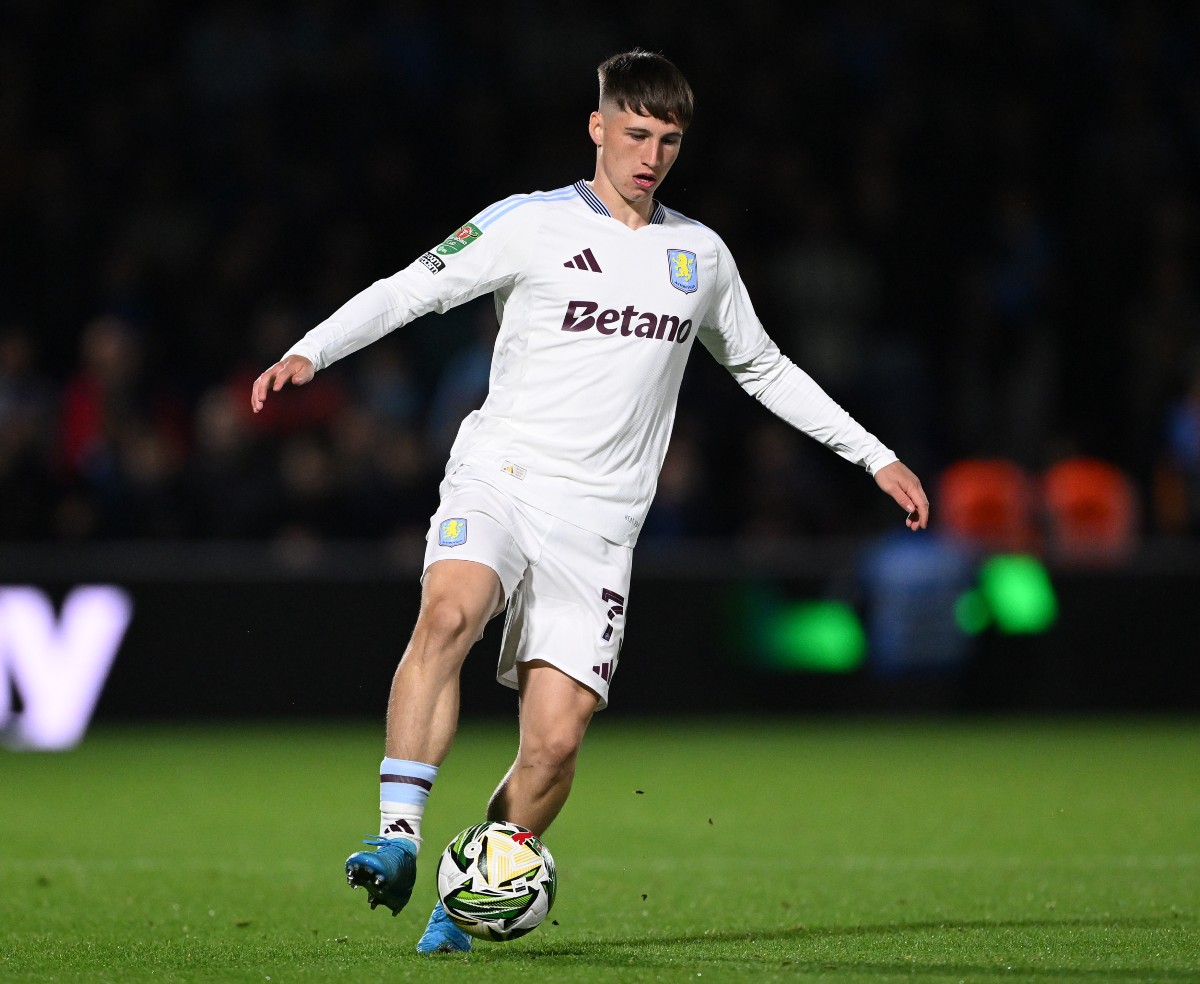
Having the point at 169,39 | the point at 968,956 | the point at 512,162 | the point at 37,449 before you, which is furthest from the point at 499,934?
the point at 169,39

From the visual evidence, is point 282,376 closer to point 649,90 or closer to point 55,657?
point 649,90

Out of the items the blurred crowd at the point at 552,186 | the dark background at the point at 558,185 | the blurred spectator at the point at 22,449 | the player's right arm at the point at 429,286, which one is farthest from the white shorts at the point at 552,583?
the blurred spectator at the point at 22,449

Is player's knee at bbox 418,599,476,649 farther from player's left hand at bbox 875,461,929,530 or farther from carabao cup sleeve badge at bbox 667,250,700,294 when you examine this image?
player's left hand at bbox 875,461,929,530

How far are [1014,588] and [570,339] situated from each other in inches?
319

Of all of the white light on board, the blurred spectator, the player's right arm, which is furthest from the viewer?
the blurred spectator

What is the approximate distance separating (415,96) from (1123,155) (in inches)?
216

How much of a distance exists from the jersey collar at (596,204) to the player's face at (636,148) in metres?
0.07

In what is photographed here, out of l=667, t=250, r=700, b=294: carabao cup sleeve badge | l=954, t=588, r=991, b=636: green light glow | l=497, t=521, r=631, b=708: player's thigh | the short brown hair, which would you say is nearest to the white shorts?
l=497, t=521, r=631, b=708: player's thigh

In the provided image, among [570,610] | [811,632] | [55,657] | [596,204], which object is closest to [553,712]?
[570,610]

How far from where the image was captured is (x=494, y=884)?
16.8ft

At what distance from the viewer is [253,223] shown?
14.5 meters

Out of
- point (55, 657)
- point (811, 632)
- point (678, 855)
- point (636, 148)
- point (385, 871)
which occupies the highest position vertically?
point (636, 148)

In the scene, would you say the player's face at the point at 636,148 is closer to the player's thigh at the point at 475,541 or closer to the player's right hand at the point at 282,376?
the player's thigh at the point at 475,541

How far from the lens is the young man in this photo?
5469mm
